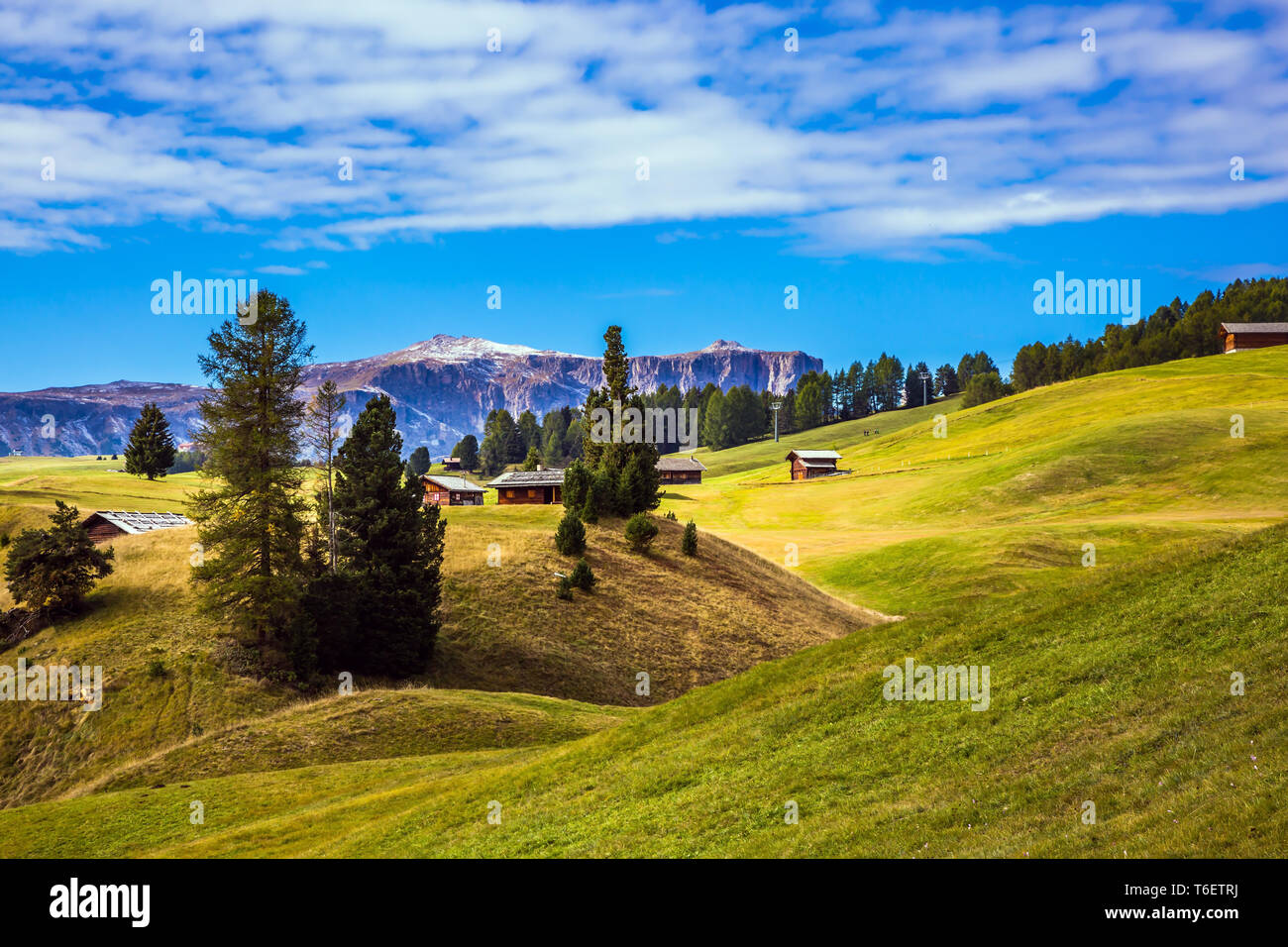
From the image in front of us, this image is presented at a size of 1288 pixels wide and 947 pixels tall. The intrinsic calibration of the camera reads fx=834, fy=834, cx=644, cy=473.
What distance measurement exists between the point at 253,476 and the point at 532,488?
54.1m

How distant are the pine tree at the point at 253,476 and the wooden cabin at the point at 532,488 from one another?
51468 mm

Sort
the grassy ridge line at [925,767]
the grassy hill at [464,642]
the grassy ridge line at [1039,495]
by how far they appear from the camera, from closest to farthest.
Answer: the grassy ridge line at [925,767]
the grassy hill at [464,642]
the grassy ridge line at [1039,495]

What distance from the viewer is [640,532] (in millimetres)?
65625

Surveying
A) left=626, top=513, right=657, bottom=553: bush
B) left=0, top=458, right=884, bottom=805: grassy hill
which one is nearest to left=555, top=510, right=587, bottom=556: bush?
left=0, top=458, right=884, bottom=805: grassy hill

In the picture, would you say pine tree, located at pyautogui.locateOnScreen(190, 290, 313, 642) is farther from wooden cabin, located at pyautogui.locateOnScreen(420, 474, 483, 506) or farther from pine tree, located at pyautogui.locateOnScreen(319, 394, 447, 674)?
wooden cabin, located at pyautogui.locateOnScreen(420, 474, 483, 506)

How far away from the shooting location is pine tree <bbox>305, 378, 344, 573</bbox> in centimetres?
4647

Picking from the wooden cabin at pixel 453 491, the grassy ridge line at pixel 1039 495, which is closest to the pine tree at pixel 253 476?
the grassy ridge line at pixel 1039 495

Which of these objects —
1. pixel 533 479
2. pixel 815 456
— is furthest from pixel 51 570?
pixel 815 456

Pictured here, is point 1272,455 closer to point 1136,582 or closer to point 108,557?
point 1136,582

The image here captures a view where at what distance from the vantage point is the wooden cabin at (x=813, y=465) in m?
143

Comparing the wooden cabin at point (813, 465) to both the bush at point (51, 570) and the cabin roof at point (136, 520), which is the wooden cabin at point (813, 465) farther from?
the bush at point (51, 570)

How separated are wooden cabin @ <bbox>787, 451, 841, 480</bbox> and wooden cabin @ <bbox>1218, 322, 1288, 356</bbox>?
249 ft
